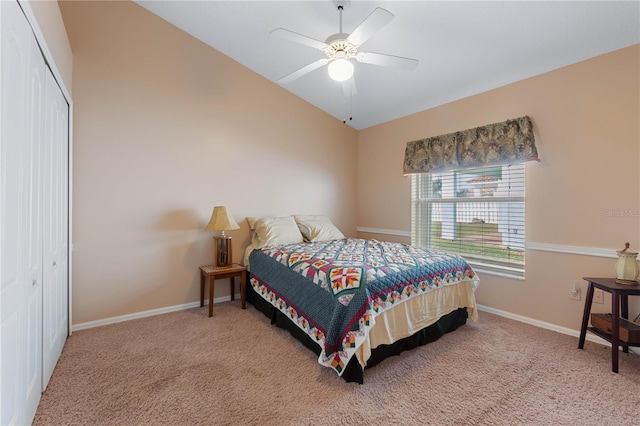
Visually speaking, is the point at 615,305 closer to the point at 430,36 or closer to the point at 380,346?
the point at 380,346

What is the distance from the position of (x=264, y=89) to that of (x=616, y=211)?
12.6ft

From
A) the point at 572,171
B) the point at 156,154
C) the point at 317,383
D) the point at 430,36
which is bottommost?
the point at 317,383

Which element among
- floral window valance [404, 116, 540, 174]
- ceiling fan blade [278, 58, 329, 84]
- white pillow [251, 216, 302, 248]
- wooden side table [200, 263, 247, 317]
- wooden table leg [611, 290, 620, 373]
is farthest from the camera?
white pillow [251, 216, 302, 248]

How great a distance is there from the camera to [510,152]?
2904 mm

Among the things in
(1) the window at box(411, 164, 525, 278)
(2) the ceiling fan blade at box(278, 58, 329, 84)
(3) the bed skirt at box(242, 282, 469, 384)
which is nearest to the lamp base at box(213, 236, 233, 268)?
(3) the bed skirt at box(242, 282, 469, 384)

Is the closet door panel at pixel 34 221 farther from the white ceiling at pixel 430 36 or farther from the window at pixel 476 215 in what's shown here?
the window at pixel 476 215

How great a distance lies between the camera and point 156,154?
10.1 ft

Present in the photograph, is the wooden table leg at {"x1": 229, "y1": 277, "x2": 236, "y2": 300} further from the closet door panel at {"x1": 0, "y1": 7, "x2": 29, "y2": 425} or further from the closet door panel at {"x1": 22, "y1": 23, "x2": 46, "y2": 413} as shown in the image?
the closet door panel at {"x1": 0, "y1": 7, "x2": 29, "y2": 425}

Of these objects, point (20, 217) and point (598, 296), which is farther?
point (598, 296)

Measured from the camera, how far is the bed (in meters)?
1.92

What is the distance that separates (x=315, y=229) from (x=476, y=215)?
1934 millimetres

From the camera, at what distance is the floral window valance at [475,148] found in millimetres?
2817

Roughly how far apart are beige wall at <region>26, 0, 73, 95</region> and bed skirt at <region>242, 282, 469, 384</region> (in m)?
2.54

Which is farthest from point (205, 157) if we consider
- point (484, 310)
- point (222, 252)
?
point (484, 310)
